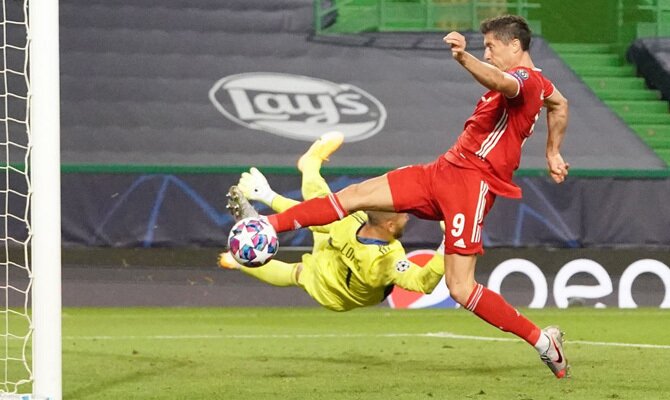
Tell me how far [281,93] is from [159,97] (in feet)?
5.15

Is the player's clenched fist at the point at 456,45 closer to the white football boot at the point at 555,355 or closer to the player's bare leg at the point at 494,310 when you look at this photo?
the player's bare leg at the point at 494,310

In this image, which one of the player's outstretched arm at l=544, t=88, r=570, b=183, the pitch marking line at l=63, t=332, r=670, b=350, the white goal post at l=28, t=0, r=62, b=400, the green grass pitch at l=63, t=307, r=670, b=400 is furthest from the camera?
the pitch marking line at l=63, t=332, r=670, b=350

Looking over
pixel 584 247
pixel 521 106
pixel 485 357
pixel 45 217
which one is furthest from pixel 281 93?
pixel 45 217

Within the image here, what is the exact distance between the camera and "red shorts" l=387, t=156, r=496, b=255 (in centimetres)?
683

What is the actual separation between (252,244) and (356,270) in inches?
85.0

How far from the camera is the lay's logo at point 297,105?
51.8 ft

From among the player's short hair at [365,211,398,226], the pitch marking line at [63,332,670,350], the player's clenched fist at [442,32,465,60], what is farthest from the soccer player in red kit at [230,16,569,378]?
the pitch marking line at [63,332,670,350]

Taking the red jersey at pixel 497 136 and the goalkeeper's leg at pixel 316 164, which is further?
the goalkeeper's leg at pixel 316 164

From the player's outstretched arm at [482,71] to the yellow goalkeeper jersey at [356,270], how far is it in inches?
74.7

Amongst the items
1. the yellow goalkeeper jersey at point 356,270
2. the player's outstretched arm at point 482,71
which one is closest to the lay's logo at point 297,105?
the yellow goalkeeper jersey at point 356,270

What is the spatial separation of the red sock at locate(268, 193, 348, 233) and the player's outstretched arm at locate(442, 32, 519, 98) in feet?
3.41

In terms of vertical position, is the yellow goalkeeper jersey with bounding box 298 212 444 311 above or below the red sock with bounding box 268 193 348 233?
below

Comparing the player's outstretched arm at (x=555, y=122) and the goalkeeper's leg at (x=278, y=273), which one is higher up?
the player's outstretched arm at (x=555, y=122)

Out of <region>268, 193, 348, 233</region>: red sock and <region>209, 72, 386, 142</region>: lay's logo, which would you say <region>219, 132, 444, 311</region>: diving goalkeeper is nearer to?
<region>268, 193, 348, 233</region>: red sock
